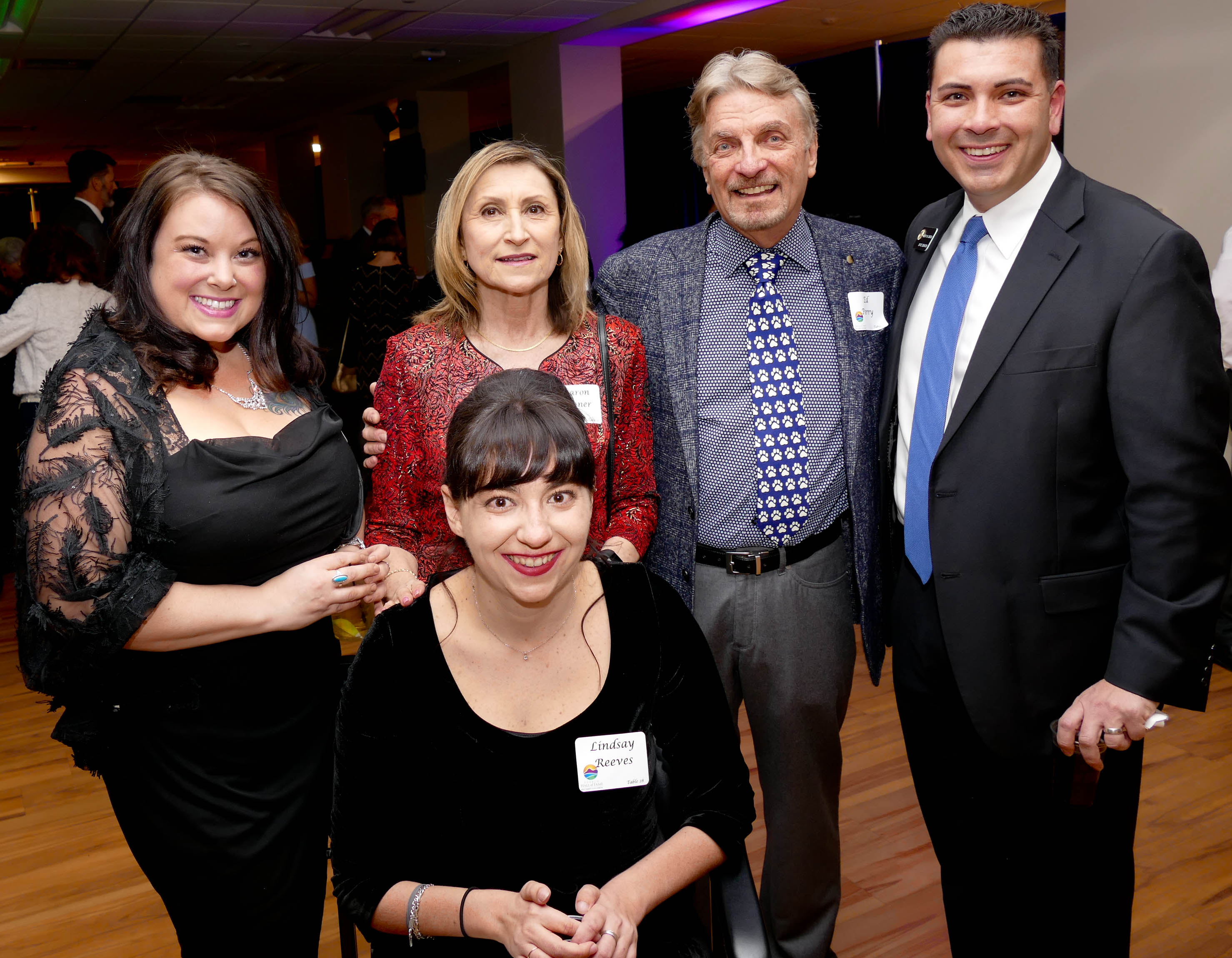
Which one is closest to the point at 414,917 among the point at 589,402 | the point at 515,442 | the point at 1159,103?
the point at 515,442

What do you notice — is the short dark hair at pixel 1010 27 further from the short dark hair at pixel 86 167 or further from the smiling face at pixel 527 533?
the short dark hair at pixel 86 167

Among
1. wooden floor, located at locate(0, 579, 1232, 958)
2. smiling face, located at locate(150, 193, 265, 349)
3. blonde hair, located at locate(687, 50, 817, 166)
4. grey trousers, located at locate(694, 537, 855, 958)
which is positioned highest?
blonde hair, located at locate(687, 50, 817, 166)

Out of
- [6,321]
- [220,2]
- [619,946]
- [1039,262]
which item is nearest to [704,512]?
[1039,262]

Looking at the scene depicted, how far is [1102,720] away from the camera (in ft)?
5.62

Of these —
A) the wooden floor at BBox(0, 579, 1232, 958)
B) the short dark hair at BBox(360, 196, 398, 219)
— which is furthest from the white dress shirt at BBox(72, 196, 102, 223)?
the wooden floor at BBox(0, 579, 1232, 958)

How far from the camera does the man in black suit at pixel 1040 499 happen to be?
5.43 ft

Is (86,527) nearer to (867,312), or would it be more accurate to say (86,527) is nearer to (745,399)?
Result: (745,399)

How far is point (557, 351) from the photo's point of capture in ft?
6.72

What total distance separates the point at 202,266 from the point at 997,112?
1392 millimetres

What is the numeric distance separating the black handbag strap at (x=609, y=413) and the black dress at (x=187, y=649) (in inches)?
20.1

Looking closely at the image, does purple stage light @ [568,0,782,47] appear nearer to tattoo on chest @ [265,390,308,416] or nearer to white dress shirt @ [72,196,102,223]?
white dress shirt @ [72,196,102,223]

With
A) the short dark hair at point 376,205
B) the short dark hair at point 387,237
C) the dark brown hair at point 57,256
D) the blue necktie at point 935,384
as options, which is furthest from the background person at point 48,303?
the blue necktie at point 935,384

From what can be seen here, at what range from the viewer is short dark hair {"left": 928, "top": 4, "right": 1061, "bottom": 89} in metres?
1.80

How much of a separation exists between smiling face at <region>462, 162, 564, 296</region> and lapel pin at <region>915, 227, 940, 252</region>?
2.51 ft
